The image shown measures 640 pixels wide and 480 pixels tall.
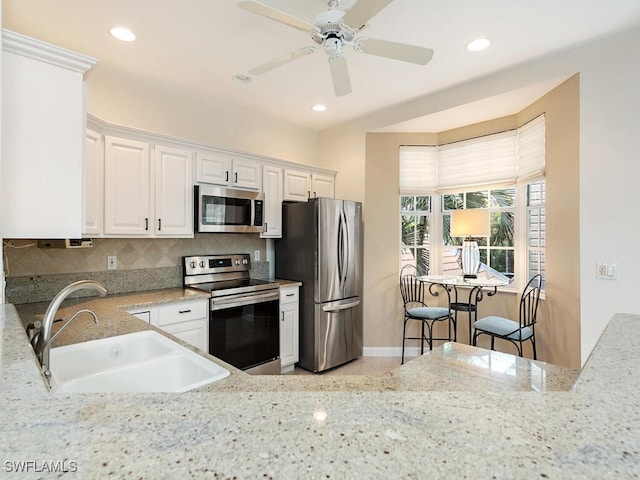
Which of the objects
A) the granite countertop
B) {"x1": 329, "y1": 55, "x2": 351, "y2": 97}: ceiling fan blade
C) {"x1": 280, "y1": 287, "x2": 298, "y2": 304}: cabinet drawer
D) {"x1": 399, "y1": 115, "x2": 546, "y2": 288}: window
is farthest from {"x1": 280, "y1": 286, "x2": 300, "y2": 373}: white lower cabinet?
the granite countertop

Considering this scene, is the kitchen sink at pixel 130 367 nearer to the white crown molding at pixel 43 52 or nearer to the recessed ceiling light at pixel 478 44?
the white crown molding at pixel 43 52

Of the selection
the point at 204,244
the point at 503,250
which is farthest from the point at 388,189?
the point at 204,244

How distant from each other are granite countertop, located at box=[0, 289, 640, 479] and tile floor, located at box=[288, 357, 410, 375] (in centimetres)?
309

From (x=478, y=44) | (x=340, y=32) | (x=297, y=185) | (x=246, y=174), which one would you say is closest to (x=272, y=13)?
(x=340, y=32)

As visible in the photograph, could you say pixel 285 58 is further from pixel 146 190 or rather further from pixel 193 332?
pixel 193 332

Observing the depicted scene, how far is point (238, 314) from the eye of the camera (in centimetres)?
304

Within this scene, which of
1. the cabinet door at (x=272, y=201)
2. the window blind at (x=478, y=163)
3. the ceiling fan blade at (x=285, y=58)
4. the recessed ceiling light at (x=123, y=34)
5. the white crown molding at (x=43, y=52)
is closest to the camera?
the white crown molding at (x=43, y=52)

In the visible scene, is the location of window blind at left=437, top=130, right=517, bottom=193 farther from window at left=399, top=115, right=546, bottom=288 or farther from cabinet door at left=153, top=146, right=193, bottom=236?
cabinet door at left=153, top=146, right=193, bottom=236

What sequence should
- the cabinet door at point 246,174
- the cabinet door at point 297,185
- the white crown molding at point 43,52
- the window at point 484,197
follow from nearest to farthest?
the white crown molding at point 43,52, the window at point 484,197, the cabinet door at point 246,174, the cabinet door at point 297,185

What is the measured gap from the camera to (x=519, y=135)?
338cm

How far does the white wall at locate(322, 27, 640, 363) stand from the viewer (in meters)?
2.35

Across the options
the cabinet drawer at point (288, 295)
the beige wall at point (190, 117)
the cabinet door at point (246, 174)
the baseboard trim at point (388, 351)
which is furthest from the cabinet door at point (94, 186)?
the baseboard trim at point (388, 351)

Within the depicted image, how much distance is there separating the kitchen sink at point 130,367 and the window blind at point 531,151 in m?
3.21

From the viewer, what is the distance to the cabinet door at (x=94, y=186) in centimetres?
240
